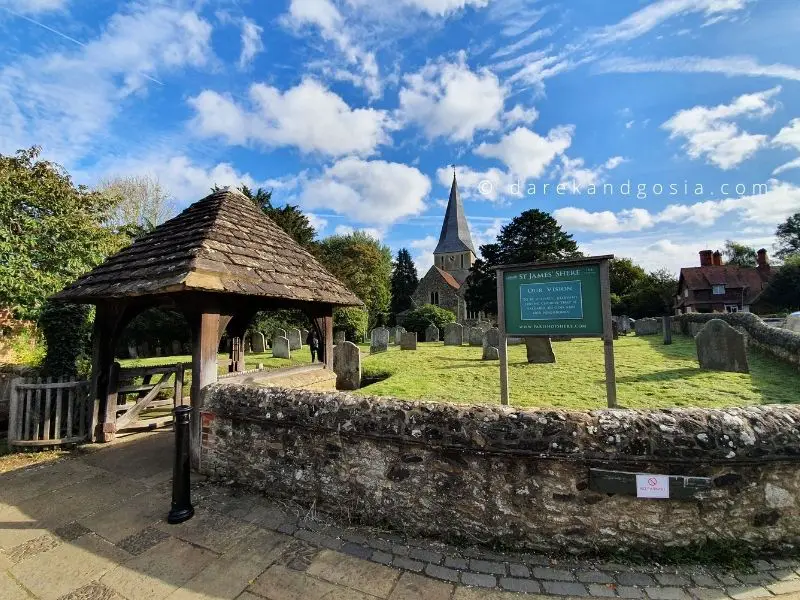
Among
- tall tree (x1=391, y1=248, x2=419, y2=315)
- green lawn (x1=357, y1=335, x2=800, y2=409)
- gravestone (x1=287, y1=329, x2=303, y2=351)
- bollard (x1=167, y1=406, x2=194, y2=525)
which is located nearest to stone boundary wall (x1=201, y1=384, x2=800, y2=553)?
bollard (x1=167, y1=406, x2=194, y2=525)

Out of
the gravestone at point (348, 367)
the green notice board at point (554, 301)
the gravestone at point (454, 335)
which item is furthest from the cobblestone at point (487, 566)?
the gravestone at point (454, 335)

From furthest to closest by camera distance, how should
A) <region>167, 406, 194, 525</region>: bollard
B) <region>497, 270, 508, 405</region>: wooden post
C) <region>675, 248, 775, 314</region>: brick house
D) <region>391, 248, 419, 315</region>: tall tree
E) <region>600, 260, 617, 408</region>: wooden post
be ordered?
1. <region>391, 248, 419, 315</region>: tall tree
2. <region>675, 248, 775, 314</region>: brick house
3. <region>497, 270, 508, 405</region>: wooden post
4. <region>600, 260, 617, 408</region>: wooden post
5. <region>167, 406, 194, 525</region>: bollard

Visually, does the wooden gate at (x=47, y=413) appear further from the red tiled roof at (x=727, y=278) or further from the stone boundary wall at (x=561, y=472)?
the red tiled roof at (x=727, y=278)

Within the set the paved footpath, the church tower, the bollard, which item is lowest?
the paved footpath

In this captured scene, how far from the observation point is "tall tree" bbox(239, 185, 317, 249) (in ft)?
80.4

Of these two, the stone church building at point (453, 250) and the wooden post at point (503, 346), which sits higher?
the stone church building at point (453, 250)

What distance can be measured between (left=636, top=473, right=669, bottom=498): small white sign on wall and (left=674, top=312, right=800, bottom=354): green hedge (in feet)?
31.6

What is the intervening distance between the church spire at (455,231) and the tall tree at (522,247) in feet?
55.8

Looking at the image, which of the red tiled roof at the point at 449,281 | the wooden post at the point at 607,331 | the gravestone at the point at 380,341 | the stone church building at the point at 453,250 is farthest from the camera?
the stone church building at the point at 453,250

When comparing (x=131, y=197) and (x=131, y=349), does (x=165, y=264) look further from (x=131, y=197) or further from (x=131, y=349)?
(x=131, y=197)

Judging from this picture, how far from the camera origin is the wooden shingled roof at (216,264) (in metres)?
4.67

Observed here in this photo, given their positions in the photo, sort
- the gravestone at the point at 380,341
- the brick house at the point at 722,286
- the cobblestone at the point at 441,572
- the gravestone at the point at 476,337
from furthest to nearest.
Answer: the brick house at the point at 722,286
the gravestone at the point at 476,337
the gravestone at the point at 380,341
the cobblestone at the point at 441,572

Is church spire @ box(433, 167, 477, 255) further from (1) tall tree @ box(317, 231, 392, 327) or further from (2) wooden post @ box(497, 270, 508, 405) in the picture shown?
(2) wooden post @ box(497, 270, 508, 405)

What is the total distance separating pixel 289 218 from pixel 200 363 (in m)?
21.8
